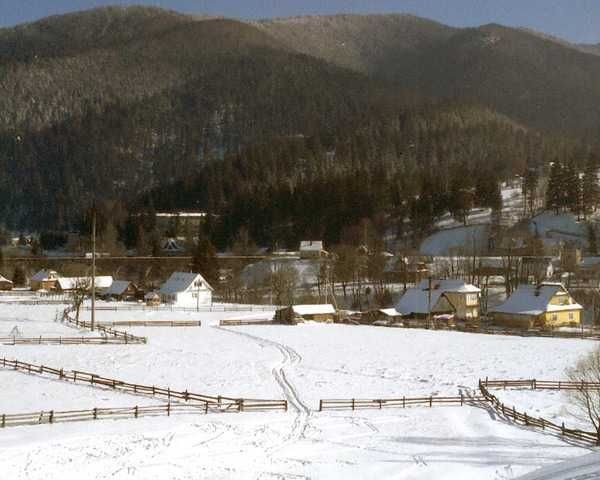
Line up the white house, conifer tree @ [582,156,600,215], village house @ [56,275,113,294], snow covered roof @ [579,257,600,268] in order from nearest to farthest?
the white house, snow covered roof @ [579,257,600,268], village house @ [56,275,113,294], conifer tree @ [582,156,600,215]

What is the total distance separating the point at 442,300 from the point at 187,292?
2902cm

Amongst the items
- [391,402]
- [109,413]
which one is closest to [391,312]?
[391,402]

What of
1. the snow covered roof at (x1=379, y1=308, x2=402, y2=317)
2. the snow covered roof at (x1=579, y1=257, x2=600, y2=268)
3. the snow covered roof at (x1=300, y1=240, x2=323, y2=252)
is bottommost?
the snow covered roof at (x1=379, y1=308, x2=402, y2=317)

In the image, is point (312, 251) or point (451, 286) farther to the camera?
point (312, 251)

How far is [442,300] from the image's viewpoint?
218 feet

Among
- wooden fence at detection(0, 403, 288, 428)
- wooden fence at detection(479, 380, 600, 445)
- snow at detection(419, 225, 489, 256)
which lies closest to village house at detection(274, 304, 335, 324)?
wooden fence at detection(479, 380, 600, 445)

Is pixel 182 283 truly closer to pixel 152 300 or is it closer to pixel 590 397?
pixel 152 300

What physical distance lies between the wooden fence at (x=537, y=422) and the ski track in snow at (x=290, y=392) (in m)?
8.81

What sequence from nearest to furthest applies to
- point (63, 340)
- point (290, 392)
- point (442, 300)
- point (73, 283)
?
1. point (290, 392)
2. point (63, 340)
3. point (442, 300)
4. point (73, 283)

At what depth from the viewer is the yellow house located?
60969 millimetres

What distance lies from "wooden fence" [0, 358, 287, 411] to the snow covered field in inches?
32.1

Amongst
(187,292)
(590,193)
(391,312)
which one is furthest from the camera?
(590,193)

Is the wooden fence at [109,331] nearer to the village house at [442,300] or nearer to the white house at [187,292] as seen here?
the white house at [187,292]

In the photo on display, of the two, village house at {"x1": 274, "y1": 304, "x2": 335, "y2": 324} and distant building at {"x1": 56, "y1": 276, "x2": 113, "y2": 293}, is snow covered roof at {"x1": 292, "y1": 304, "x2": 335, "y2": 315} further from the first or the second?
distant building at {"x1": 56, "y1": 276, "x2": 113, "y2": 293}
